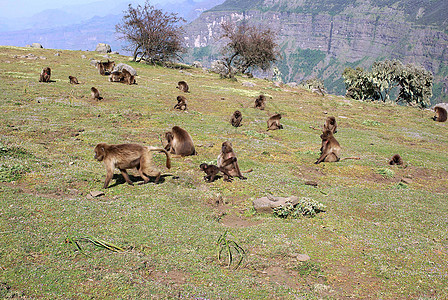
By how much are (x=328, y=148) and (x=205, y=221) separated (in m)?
9.38

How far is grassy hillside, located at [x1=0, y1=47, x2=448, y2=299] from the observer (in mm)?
5871

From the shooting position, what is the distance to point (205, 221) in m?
8.58

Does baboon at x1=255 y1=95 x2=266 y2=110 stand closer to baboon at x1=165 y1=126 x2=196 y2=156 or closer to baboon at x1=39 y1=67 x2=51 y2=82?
baboon at x1=165 y1=126 x2=196 y2=156

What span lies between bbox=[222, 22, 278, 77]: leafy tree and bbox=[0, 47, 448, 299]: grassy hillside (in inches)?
1806

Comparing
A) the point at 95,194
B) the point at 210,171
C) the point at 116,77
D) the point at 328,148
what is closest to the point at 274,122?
the point at 328,148

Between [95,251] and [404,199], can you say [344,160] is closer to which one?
[404,199]

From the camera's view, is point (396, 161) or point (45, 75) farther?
point (45, 75)

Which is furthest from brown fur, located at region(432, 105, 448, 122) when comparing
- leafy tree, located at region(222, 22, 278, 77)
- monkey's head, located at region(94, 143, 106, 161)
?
monkey's head, located at region(94, 143, 106, 161)

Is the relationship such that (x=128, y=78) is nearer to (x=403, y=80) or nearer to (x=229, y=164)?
(x=229, y=164)

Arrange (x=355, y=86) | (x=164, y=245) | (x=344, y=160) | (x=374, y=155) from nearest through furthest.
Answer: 1. (x=164, y=245)
2. (x=344, y=160)
3. (x=374, y=155)
4. (x=355, y=86)

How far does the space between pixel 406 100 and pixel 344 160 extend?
64.7 metres

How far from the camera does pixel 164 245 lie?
705 cm

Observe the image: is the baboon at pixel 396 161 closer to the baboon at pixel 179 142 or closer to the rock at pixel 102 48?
the baboon at pixel 179 142

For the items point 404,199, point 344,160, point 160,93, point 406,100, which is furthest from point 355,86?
point 404,199
